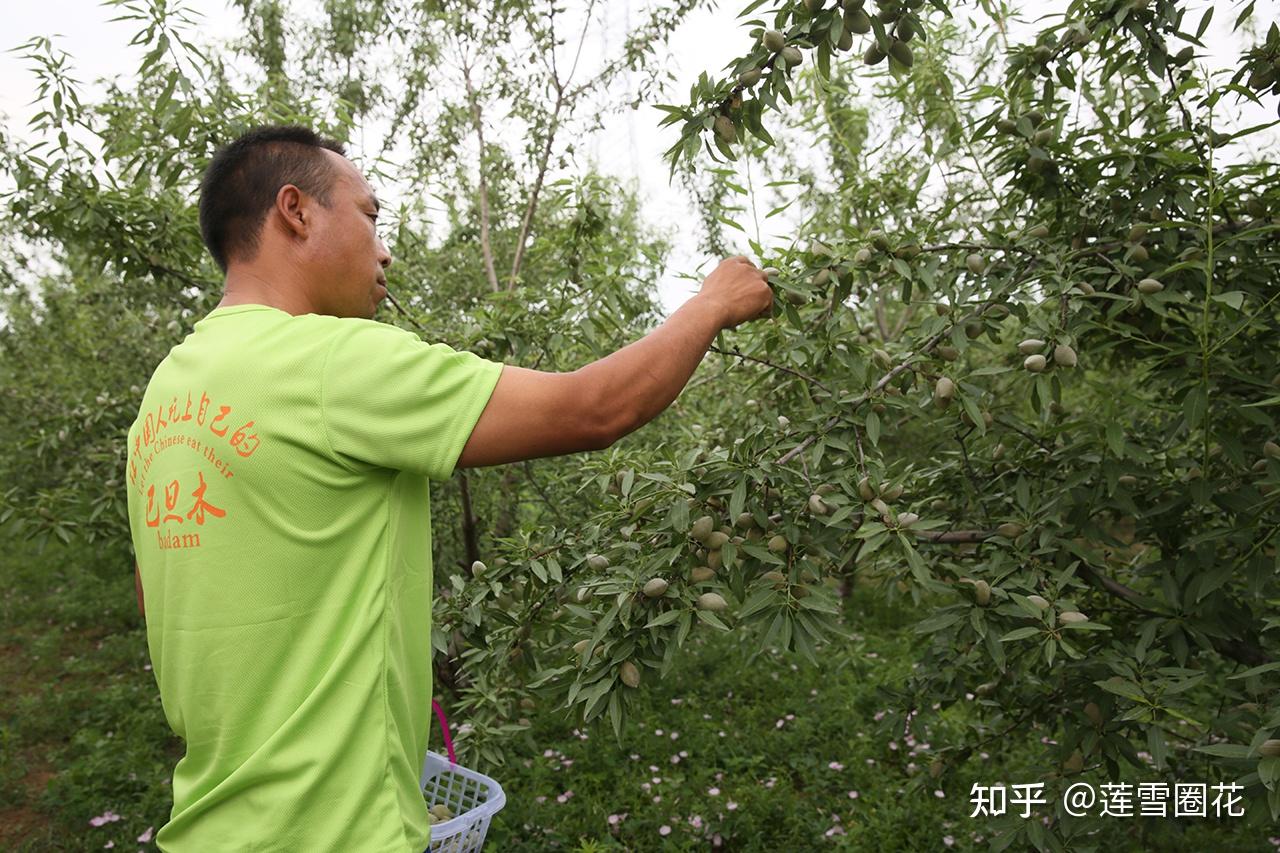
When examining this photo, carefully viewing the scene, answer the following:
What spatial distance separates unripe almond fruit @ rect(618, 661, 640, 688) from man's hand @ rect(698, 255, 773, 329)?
64cm

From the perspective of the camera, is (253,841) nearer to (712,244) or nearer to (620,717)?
(620,717)

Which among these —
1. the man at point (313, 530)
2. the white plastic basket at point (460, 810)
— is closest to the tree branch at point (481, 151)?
the white plastic basket at point (460, 810)

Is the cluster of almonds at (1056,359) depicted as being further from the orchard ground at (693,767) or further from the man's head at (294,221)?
the man's head at (294,221)

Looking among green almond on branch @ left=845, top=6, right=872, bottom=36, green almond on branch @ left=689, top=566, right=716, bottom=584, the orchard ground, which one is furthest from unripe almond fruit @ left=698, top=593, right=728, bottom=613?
the orchard ground

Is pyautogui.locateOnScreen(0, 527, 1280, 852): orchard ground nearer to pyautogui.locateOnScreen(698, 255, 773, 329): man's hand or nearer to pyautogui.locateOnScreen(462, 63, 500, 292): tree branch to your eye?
A: pyautogui.locateOnScreen(698, 255, 773, 329): man's hand

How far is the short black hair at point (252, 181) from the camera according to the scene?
146 cm

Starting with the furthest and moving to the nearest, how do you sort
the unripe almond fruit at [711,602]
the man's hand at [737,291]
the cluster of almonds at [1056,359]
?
the cluster of almonds at [1056,359] → the unripe almond fruit at [711,602] → the man's hand at [737,291]

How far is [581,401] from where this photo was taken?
126cm

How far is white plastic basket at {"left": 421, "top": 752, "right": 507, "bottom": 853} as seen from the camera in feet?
5.70

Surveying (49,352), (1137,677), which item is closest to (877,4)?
(1137,677)

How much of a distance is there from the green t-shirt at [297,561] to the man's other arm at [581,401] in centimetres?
3

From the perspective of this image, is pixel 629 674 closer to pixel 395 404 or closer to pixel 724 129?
pixel 395 404

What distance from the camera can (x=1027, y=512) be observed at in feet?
7.30

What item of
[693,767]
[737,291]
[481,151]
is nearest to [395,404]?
[737,291]
